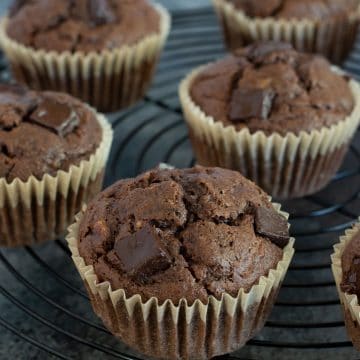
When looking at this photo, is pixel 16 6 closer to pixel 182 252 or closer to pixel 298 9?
pixel 298 9

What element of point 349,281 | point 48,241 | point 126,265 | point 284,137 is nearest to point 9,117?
point 48,241

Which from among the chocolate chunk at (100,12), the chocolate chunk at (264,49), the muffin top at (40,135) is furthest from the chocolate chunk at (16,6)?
the chocolate chunk at (264,49)

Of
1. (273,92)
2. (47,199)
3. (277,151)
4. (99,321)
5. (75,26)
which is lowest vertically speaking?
(99,321)

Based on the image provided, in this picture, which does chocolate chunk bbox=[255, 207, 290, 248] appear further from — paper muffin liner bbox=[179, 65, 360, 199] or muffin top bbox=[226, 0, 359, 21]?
muffin top bbox=[226, 0, 359, 21]

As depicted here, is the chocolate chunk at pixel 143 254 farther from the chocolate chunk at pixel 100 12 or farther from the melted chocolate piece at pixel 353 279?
the chocolate chunk at pixel 100 12

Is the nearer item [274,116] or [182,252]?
[182,252]

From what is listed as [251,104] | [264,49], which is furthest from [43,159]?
[264,49]

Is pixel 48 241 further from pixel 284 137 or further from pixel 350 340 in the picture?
pixel 350 340

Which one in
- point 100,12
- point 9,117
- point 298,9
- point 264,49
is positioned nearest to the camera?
point 9,117
